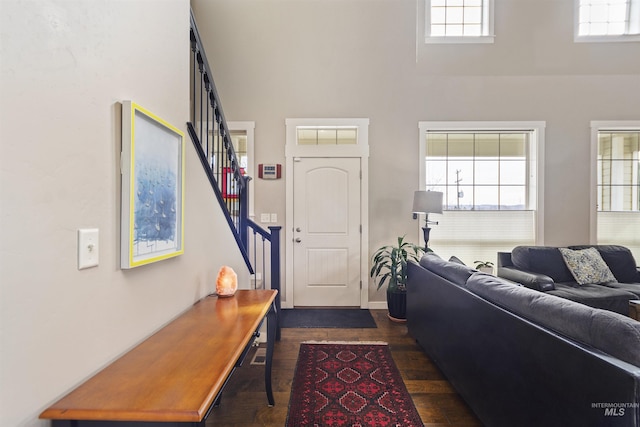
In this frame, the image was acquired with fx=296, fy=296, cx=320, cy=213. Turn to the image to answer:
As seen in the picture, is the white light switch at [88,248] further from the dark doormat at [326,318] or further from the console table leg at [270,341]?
the dark doormat at [326,318]

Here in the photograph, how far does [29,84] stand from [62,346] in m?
0.68

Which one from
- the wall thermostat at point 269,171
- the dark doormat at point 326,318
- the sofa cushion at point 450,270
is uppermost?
the wall thermostat at point 269,171

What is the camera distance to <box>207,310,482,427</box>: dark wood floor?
5.75ft

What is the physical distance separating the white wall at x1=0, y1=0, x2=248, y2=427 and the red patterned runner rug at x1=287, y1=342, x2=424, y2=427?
1147 mm

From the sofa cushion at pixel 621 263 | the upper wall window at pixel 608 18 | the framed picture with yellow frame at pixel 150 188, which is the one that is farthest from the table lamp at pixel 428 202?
the upper wall window at pixel 608 18

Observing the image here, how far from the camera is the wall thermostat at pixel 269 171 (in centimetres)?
373

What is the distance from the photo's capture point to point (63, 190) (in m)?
0.81

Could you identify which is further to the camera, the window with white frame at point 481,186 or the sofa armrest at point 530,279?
the window with white frame at point 481,186

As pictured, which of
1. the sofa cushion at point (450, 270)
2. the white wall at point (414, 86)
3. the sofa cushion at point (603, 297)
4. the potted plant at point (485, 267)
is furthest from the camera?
the white wall at point (414, 86)

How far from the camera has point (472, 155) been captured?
3.85 meters

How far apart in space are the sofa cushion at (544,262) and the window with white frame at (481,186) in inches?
19.2

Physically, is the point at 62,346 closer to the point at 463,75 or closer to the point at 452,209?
the point at 452,209

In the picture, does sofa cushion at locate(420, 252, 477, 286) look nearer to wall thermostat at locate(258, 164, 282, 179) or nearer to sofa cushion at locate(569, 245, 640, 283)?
wall thermostat at locate(258, 164, 282, 179)

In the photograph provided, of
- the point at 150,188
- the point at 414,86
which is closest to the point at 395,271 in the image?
the point at 414,86
